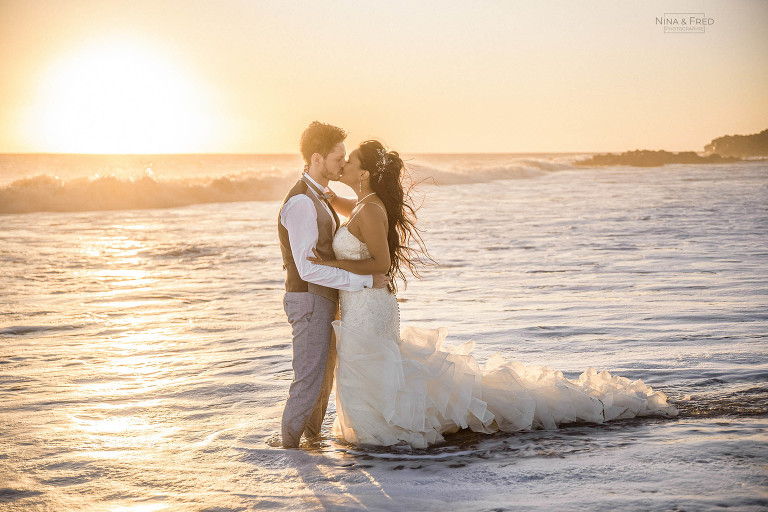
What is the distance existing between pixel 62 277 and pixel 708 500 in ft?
37.2

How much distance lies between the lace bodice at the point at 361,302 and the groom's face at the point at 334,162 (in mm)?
371

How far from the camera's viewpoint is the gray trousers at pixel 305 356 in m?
5.05

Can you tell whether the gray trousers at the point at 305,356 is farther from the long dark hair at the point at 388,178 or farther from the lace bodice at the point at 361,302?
the long dark hair at the point at 388,178

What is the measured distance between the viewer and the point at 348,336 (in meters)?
5.05

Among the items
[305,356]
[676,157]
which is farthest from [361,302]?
[676,157]

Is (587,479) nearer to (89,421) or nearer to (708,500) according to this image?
(708,500)

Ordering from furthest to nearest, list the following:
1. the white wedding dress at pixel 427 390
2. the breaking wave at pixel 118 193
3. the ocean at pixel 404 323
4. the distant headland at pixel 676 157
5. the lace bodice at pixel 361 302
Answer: the distant headland at pixel 676 157 → the breaking wave at pixel 118 193 → the lace bodice at pixel 361 302 → the white wedding dress at pixel 427 390 → the ocean at pixel 404 323

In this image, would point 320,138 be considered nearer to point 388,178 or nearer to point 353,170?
point 353,170

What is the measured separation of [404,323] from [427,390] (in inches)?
154

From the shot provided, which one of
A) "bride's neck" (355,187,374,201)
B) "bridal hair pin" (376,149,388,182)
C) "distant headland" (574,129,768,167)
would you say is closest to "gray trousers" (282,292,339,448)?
"bride's neck" (355,187,374,201)

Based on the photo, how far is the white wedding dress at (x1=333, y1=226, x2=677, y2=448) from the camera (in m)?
4.95

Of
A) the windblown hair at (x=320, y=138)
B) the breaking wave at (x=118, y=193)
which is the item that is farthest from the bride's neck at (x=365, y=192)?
the breaking wave at (x=118, y=193)

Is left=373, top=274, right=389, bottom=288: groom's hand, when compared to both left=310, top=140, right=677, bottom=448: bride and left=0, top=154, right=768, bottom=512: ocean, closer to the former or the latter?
left=310, top=140, right=677, bottom=448: bride

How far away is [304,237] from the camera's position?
486 cm
